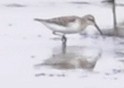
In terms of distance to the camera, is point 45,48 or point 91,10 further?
point 91,10

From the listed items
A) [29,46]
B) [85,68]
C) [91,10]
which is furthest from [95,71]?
[91,10]

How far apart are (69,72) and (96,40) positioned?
2327mm

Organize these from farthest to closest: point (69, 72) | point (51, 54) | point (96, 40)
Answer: point (96, 40) < point (51, 54) < point (69, 72)

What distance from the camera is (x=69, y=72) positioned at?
8.69 metres

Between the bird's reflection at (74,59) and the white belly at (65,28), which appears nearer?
the bird's reflection at (74,59)

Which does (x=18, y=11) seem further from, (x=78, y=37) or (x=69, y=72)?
(x=69, y=72)

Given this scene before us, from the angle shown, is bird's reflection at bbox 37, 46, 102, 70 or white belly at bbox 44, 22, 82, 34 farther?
white belly at bbox 44, 22, 82, 34

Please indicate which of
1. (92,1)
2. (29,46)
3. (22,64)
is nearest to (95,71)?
(22,64)

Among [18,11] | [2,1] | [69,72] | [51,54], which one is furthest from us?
[2,1]

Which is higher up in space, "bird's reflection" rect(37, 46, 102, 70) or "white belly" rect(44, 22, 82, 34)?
"white belly" rect(44, 22, 82, 34)

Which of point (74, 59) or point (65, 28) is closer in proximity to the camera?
point (74, 59)

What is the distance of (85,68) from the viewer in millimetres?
8898

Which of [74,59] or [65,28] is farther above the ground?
[65,28]

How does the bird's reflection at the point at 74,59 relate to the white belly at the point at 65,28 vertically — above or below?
below
